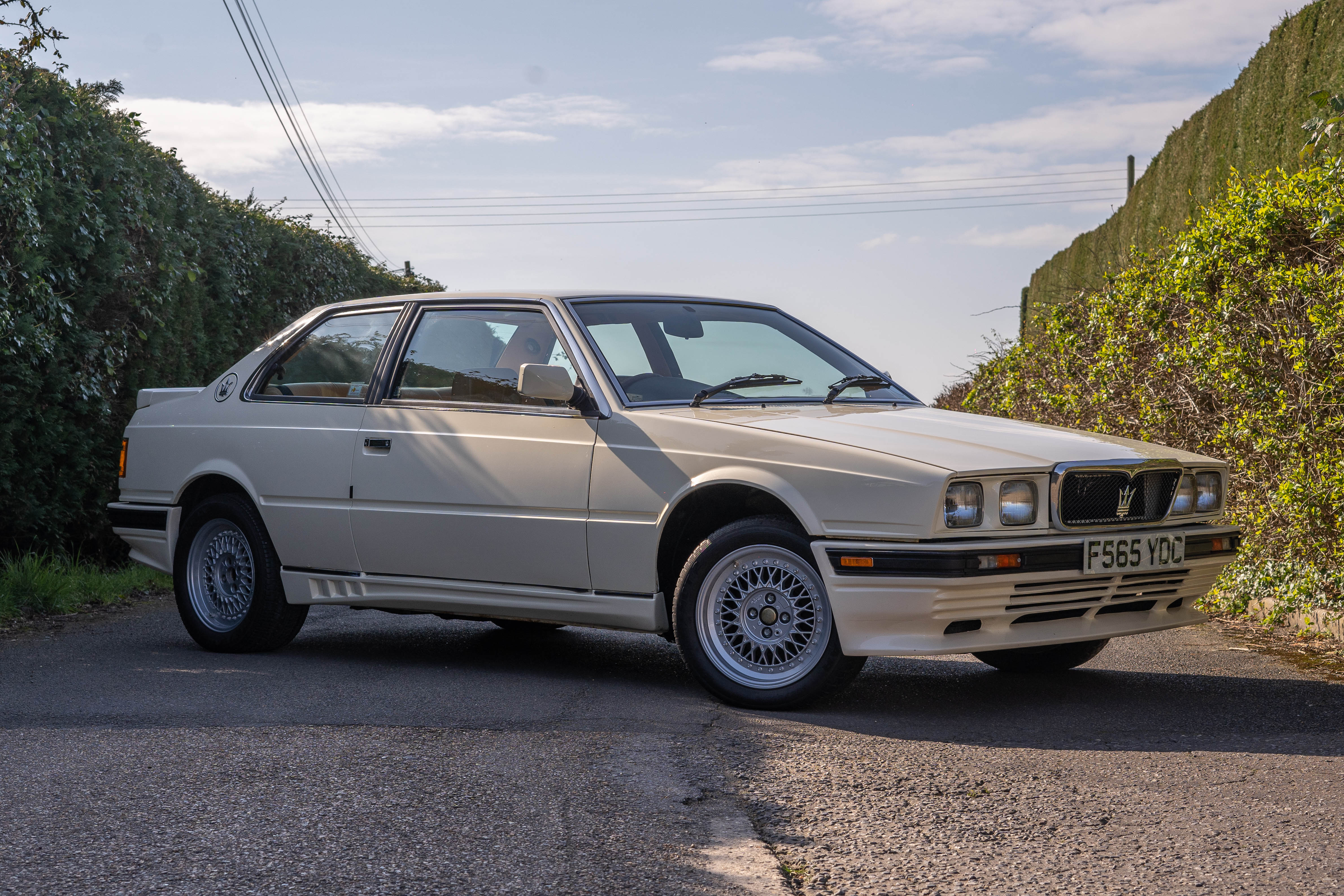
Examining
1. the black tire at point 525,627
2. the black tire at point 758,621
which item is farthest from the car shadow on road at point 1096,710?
the black tire at point 525,627

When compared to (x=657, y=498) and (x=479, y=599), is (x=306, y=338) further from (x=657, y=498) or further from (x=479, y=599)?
(x=657, y=498)

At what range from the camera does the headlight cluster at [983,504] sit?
15.5 feet

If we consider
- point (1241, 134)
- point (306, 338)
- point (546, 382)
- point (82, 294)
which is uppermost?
point (1241, 134)

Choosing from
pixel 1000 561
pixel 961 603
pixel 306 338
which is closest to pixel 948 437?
pixel 1000 561

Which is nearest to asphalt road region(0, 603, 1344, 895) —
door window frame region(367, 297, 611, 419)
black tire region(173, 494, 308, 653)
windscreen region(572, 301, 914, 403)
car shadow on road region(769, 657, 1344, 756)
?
car shadow on road region(769, 657, 1344, 756)

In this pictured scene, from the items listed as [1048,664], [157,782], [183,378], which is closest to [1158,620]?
[1048,664]

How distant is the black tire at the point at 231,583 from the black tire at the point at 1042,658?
3.30 metres

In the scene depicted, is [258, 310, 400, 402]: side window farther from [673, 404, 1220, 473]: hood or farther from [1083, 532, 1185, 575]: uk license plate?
[1083, 532, 1185, 575]: uk license plate

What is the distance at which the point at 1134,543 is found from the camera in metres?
5.07

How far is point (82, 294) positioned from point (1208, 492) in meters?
7.12

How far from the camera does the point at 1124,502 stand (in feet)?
16.8

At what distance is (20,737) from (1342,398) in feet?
19.7

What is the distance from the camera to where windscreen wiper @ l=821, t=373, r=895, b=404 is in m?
5.98

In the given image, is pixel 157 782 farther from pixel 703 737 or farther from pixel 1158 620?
pixel 1158 620
